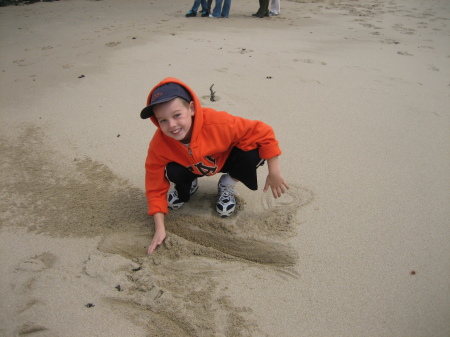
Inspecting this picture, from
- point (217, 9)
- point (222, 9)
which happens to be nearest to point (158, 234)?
point (217, 9)

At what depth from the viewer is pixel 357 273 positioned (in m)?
1.49

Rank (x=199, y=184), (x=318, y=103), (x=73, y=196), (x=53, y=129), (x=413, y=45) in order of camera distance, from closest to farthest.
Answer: (x=73, y=196), (x=199, y=184), (x=53, y=129), (x=318, y=103), (x=413, y=45)

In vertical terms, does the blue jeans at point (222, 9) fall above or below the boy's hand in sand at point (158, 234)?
above

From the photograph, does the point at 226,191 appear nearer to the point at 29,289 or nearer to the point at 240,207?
the point at 240,207

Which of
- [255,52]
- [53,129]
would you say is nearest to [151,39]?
[255,52]

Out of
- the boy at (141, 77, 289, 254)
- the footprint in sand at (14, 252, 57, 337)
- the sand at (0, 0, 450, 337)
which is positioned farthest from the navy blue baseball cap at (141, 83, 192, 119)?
the footprint in sand at (14, 252, 57, 337)

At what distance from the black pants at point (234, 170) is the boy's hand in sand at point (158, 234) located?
7.7 inches

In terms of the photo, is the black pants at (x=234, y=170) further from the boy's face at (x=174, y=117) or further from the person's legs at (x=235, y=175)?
the boy's face at (x=174, y=117)

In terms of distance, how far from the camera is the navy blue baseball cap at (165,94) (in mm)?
1406

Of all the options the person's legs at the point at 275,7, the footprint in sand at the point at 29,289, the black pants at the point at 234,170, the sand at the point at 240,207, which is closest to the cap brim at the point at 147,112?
the black pants at the point at 234,170

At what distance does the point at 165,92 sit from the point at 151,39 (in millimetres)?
3658

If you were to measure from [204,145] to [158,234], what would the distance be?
497 mm

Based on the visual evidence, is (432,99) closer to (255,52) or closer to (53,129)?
(255,52)

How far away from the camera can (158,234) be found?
165 cm
